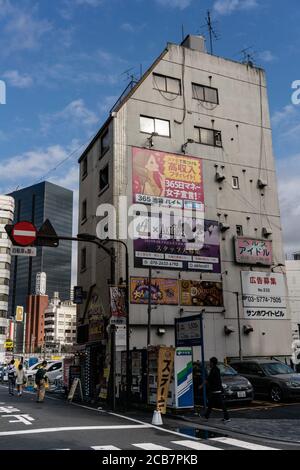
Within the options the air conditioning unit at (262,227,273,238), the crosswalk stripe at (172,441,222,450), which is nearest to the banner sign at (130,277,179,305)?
the air conditioning unit at (262,227,273,238)

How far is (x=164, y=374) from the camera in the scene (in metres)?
16.1

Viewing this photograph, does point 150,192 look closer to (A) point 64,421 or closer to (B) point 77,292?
(B) point 77,292

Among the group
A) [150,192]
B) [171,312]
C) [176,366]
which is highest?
[150,192]

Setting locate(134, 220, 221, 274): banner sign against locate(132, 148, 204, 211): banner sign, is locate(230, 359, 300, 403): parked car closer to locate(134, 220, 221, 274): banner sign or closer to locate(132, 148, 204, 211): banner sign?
locate(134, 220, 221, 274): banner sign

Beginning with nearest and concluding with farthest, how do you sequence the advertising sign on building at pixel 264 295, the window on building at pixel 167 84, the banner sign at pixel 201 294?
the banner sign at pixel 201 294 → the advertising sign on building at pixel 264 295 → the window on building at pixel 167 84

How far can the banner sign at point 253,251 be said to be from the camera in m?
30.4

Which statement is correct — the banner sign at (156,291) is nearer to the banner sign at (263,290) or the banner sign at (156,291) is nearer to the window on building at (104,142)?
the banner sign at (263,290)

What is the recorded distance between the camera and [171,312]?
27.5 metres

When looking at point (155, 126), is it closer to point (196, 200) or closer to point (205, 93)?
point (205, 93)

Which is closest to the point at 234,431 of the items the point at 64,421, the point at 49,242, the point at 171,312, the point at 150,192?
the point at 64,421

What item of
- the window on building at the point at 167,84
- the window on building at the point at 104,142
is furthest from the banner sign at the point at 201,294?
the window on building at the point at 167,84

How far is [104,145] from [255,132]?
438 inches

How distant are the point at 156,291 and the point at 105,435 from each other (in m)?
16.5

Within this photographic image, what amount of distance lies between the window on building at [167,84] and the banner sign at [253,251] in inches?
433
